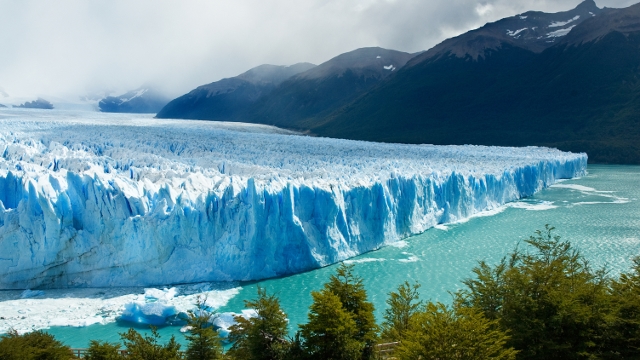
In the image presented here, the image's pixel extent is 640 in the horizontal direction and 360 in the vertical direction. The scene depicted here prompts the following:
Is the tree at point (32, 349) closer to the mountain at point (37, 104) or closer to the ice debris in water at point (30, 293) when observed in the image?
the ice debris in water at point (30, 293)

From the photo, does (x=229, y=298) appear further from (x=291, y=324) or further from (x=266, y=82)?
(x=266, y=82)

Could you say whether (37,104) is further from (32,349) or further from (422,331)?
(422,331)

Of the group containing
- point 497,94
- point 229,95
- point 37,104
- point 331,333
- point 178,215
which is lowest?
point 331,333

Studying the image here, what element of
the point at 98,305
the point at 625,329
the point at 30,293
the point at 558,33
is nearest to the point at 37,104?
the point at 30,293

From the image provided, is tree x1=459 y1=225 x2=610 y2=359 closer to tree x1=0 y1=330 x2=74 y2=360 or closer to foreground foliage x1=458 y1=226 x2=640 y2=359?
foreground foliage x1=458 y1=226 x2=640 y2=359

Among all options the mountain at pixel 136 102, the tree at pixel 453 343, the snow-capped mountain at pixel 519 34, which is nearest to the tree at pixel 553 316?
the tree at pixel 453 343

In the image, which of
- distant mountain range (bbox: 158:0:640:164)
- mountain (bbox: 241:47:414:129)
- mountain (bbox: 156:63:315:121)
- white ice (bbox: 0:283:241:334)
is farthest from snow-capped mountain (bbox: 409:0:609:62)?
white ice (bbox: 0:283:241:334)
